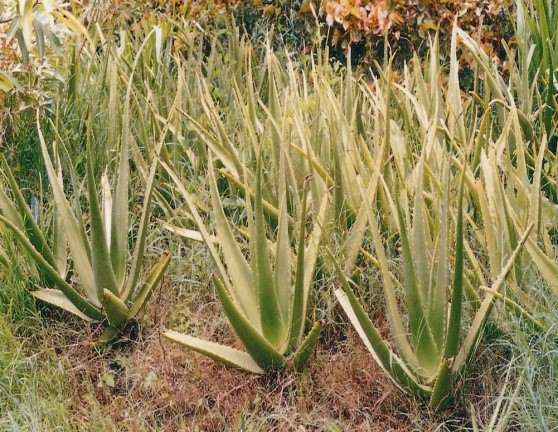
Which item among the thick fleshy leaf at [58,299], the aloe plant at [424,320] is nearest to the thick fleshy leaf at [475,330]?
the aloe plant at [424,320]

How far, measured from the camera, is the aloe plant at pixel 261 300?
234 cm

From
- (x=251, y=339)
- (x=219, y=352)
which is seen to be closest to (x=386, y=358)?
(x=251, y=339)

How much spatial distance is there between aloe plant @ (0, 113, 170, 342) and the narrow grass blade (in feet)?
1.12

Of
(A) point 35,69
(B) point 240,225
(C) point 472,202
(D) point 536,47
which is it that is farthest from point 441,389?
(A) point 35,69

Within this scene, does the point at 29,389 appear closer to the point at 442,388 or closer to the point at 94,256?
the point at 94,256

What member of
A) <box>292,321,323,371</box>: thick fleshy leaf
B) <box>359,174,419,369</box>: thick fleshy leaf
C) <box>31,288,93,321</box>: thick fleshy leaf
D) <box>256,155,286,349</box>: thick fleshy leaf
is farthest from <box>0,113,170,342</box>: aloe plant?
<box>359,174,419,369</box>: thick fleshy leaf

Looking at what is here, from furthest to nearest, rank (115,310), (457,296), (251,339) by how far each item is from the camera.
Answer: (115,310), (251,339), (457,296)

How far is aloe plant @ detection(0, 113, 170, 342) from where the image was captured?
262 centimetres

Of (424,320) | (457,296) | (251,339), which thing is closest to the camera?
(457,296)

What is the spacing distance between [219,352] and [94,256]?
1.75ft

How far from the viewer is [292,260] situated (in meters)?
2.70

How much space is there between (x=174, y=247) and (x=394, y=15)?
2.05 m

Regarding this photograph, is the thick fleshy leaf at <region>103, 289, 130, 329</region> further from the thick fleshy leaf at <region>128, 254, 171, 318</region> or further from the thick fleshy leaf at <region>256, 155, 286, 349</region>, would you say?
the thick fleshy leaf at <region>256, 155, 286, 349</region>

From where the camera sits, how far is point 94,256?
262 centimetres
